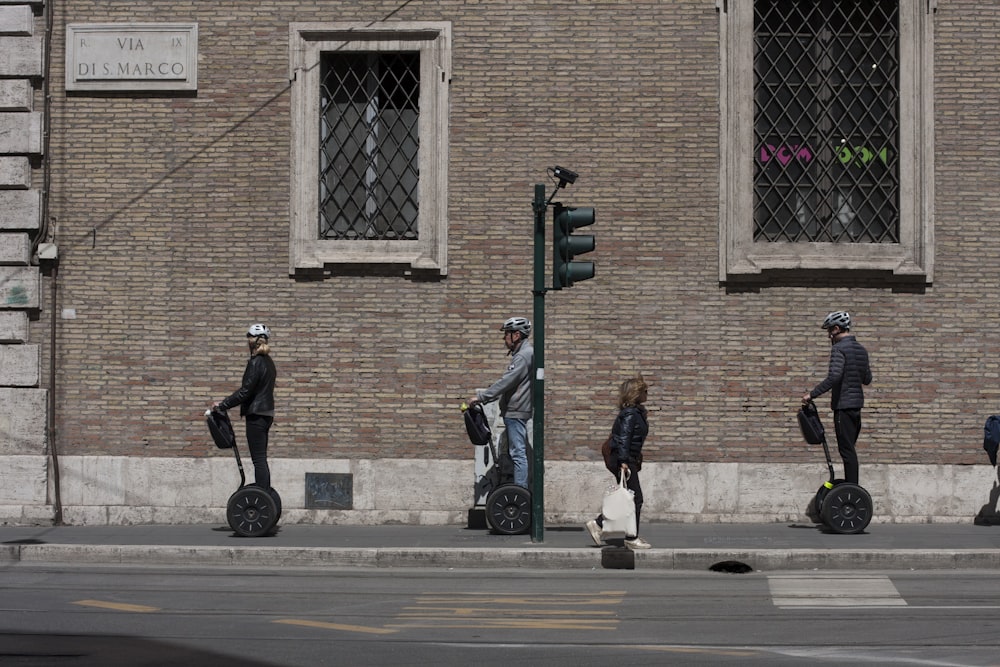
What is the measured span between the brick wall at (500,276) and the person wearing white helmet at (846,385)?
1.17m

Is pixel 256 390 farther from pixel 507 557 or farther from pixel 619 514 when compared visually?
pixel 619 514

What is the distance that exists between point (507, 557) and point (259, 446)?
2941mm

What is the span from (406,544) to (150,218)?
16.5ft

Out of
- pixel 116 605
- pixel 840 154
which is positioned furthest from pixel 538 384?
pixel 840 154

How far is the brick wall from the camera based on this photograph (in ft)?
50.9

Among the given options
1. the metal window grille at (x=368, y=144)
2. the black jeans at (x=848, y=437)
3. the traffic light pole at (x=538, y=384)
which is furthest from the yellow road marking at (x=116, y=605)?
the black jeans at (x=848, y=437)

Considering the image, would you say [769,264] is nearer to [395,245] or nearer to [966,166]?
[966,166]

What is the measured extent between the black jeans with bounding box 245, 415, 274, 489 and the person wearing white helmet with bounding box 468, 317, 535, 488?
1997 mm

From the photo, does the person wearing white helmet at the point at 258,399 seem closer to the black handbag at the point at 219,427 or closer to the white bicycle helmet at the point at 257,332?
the white bicycle helmet at the point at 257,332

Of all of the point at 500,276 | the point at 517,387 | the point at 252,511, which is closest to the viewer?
the point at 252,511

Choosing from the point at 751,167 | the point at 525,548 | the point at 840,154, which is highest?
the point at 840,154

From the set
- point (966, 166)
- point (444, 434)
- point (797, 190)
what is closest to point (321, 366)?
point (444, 434)

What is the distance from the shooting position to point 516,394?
14211 mm

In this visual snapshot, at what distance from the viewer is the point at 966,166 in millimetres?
15531
